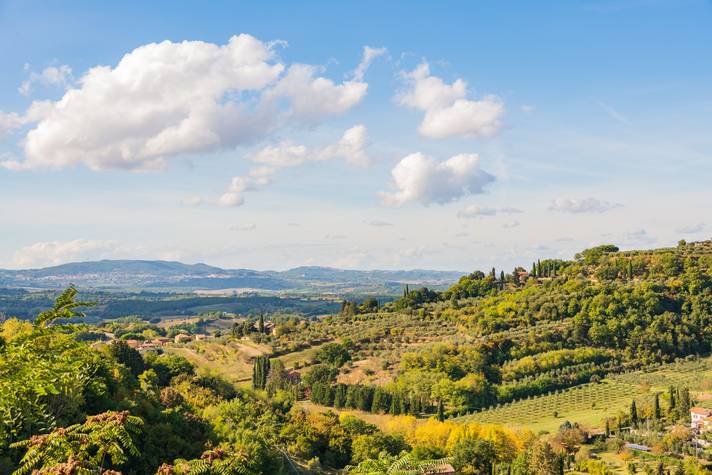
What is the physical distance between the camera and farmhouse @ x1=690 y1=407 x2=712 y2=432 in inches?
1935

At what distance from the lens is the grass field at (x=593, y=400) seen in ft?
186

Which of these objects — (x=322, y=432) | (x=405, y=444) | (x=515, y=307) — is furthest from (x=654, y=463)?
(x=515, y=307)

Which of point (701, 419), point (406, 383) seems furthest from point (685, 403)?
point (406, 383)

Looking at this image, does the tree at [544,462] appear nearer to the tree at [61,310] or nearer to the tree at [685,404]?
the tree at [685,404]

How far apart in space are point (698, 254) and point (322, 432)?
98918 mm

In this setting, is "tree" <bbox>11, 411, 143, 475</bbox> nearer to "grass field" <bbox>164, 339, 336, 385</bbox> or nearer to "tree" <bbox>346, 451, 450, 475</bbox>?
"tree" <bbox>346, 451, 450, 475</bbox>

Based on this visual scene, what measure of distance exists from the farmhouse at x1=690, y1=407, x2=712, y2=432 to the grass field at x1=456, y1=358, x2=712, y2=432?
7.46 meters

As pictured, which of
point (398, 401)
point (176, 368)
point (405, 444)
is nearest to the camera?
point (405, 444)

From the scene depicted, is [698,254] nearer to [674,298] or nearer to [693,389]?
[674,298]

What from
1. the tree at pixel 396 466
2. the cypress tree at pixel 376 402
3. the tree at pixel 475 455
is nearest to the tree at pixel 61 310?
the tree at pixel 396 466

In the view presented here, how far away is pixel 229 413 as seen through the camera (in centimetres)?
3497

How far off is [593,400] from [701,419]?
1366 cm

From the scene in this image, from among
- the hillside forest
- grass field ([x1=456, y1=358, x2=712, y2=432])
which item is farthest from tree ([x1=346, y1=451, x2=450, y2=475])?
grass field ([x1=456, y1=358, x2=712, y2=432])

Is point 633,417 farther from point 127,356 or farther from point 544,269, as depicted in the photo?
point 544,269
